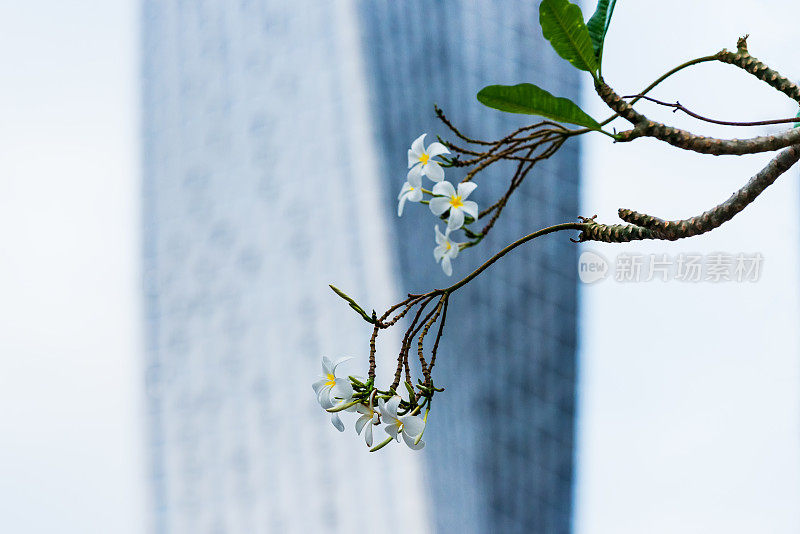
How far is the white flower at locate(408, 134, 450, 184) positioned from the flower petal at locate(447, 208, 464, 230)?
26mm

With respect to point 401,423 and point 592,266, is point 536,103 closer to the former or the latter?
point 401,423

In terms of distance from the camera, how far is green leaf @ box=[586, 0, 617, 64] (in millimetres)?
331

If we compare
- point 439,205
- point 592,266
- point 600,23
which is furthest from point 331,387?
point 592,266

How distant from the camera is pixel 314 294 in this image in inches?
62.7

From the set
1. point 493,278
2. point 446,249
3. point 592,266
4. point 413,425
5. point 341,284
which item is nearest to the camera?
point 413,425

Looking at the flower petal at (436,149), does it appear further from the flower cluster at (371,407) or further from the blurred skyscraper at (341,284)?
the blurred skyscraper at (341,284)

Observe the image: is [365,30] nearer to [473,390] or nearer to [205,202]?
[205,202]

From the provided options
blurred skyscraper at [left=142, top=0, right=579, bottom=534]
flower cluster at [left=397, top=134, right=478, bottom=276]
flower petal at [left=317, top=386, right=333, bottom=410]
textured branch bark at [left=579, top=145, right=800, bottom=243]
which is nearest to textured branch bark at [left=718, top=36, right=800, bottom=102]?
textured branch bark at [left=579, top=145, right=800, bottom=243]

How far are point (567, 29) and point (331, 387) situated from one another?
0.19 m

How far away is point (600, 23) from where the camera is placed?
33 centimetres

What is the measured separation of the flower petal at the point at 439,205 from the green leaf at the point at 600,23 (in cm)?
10

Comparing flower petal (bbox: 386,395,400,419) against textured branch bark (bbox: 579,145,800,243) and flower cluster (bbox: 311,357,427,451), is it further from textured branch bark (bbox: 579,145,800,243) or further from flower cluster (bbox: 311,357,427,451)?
textured branch bark (bbox: 579,145,800,243)

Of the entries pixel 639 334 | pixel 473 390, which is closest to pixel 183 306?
pixel 473 390

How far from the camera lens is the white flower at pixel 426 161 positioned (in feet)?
1.16
